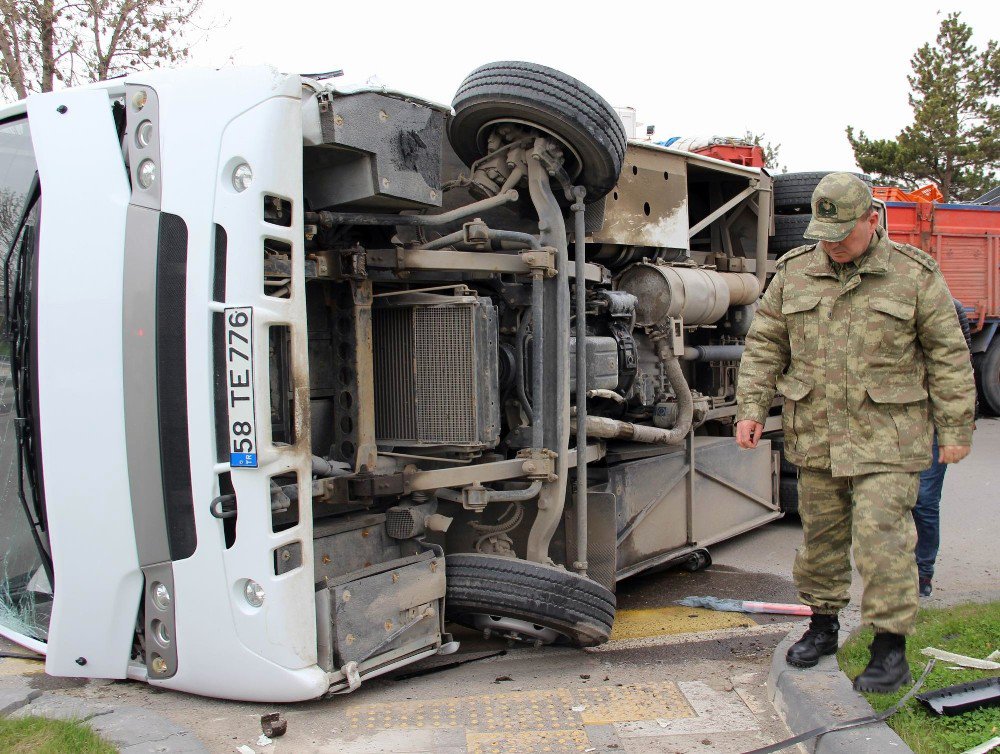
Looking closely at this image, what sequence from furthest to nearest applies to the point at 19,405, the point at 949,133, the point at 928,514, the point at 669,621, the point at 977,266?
the point at 949,133, the point at 977,266, the point at 669,621, the point at 928,514, the point at 19,405

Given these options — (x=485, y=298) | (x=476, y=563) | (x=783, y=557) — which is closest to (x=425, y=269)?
(x=485, y=298)

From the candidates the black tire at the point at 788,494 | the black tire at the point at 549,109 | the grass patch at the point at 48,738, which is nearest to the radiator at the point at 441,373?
the black tire at the point at 549,109

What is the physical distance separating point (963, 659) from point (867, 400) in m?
0.98

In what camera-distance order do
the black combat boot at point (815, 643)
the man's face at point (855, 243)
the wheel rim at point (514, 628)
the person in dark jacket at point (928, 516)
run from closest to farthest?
the man's face at point (855, 243), the black combat boot at point (815, 643), the wheel rim at point (514, 628), the person in dark jacket at point (928, 516)

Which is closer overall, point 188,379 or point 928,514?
point 188,379

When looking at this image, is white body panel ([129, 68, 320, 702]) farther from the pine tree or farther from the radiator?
the pine tree

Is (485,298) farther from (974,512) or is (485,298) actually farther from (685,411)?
(974,512)

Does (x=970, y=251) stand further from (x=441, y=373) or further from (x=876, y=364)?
(x=441, y=373)

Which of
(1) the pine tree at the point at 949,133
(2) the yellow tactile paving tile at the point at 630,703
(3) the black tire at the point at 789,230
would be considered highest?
(1) the pine tree at the point at 949,133

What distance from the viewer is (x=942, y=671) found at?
3227 mm

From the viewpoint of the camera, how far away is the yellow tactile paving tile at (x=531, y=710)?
316cm

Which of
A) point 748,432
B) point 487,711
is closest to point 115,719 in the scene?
point 487,711

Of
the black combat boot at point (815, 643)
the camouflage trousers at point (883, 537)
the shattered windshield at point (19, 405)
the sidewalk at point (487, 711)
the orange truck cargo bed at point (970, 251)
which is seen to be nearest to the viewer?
the sidewalk at point (487, 711)

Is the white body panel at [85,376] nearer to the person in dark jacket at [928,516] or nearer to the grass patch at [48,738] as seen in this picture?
the grass patch at [48,738]
